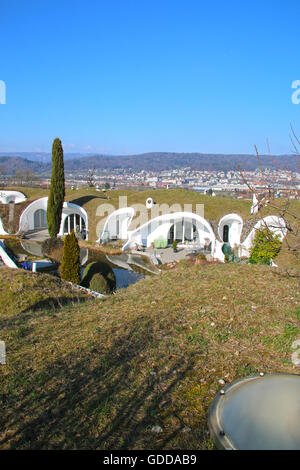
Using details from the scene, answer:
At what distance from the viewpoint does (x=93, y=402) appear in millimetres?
3395

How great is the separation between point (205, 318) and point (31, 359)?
2.57 m

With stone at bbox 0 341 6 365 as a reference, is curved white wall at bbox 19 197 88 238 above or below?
above

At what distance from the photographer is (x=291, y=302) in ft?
19.7

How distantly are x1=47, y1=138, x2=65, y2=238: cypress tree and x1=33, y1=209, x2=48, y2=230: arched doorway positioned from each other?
4.78m

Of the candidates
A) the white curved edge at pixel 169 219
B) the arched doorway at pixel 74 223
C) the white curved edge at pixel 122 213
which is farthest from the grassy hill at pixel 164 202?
the arched doorway at pixel 74 223

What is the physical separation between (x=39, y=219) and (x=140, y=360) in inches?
922

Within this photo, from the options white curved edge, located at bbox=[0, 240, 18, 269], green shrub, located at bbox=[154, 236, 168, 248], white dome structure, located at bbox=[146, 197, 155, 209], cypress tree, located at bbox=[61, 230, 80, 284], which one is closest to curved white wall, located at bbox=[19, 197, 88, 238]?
white dome structure, located at bbox=[146, 197, 155, 209]

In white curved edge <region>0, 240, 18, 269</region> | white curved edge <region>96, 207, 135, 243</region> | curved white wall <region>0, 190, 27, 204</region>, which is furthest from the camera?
curved white wall <region>0, 190, 27, 204</region>

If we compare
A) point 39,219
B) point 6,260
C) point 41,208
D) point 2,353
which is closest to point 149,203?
point 41,208

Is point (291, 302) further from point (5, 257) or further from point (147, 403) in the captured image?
point (5, 257)

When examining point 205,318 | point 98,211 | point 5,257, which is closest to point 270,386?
point 205,318

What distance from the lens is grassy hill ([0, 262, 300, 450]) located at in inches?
119

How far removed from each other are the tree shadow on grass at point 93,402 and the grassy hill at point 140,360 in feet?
0.03

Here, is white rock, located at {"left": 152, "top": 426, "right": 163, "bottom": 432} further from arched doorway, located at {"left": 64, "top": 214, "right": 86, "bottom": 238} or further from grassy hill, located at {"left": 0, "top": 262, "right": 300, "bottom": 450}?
arched doorway, located at {"left": 64, "top": 214, "right": 86, "bottom": 238}
